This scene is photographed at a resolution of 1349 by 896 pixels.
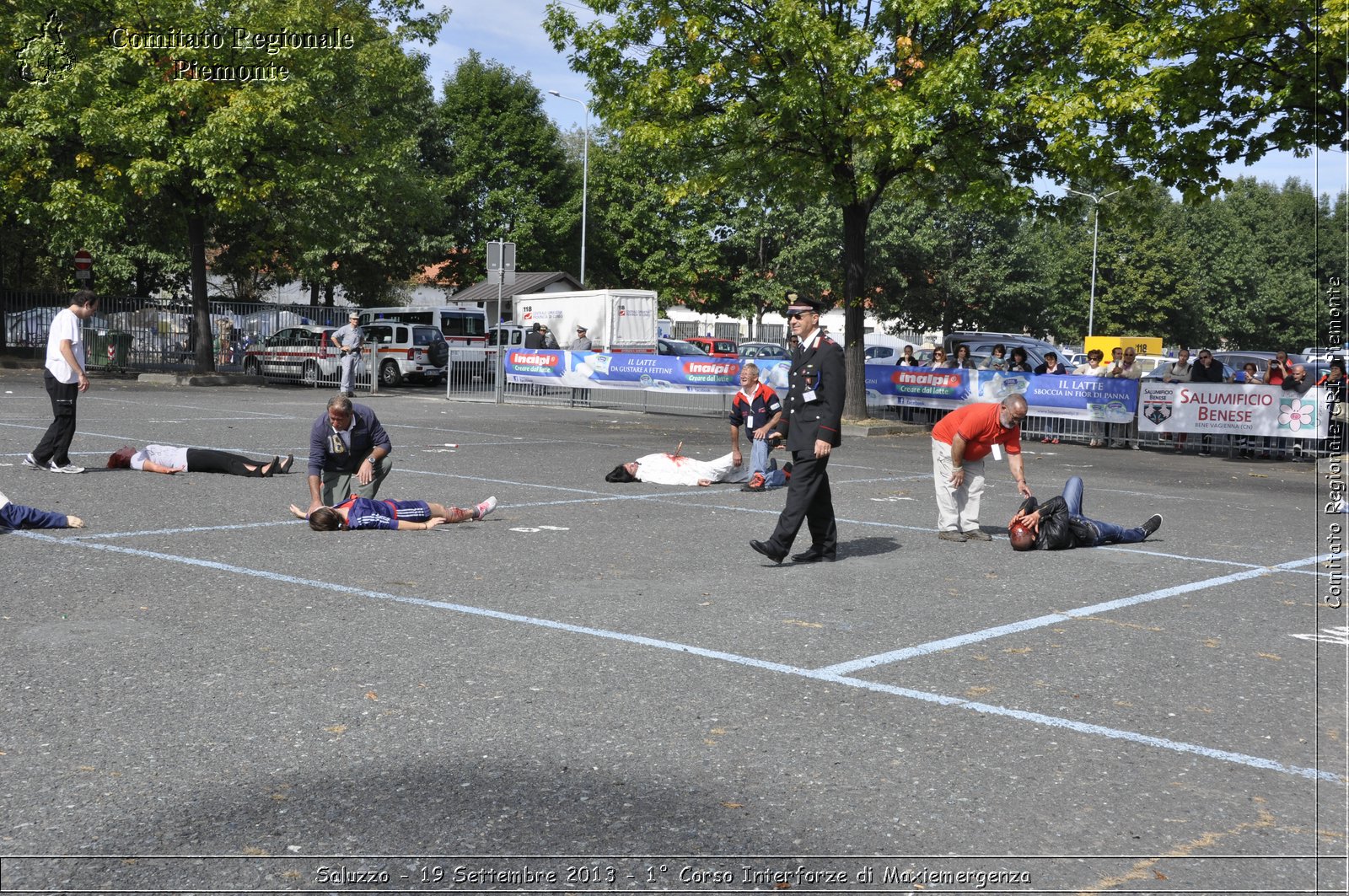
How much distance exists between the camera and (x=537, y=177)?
57.5 meters

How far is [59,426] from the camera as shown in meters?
12.7

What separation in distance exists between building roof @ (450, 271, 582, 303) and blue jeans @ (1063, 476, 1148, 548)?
45.8 meters

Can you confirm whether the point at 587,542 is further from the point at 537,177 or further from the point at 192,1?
the point at 537,177

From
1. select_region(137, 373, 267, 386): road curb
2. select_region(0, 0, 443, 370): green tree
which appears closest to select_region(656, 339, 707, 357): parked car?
select_region(0, 0, 443, 370): green tree

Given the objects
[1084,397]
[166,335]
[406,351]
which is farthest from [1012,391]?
[166,335]

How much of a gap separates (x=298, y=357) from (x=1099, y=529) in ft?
90.6

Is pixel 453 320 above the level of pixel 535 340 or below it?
above

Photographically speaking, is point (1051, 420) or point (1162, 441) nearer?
point (1162, 441)

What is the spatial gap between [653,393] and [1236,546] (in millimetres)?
18466

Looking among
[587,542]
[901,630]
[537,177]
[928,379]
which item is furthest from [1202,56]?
[537,177]

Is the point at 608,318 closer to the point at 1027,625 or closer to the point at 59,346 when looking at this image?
the point at 59,346

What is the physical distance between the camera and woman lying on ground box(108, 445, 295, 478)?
516 inches

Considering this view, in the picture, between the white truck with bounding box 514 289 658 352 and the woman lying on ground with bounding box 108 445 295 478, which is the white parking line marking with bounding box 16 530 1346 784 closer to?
the woman lying on ground with bounding box 108 445 295 478

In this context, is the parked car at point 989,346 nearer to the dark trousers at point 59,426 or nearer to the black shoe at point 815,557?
the black shoe at point 815,557
